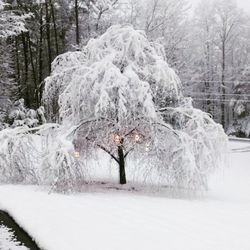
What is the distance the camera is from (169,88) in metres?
14.7

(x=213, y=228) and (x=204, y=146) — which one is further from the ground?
(x=204, y=146)

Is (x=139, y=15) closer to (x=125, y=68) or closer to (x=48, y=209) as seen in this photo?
(x=125, y=68)

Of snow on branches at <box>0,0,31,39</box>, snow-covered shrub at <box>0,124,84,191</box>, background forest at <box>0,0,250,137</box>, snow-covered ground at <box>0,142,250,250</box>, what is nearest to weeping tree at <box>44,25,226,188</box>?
snow-covered shrub at <box>0,124,84,191</box>

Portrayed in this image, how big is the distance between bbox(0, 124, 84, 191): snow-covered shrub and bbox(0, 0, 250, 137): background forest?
9.10 meters

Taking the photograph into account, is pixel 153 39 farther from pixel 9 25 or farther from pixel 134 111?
pixel 134 111

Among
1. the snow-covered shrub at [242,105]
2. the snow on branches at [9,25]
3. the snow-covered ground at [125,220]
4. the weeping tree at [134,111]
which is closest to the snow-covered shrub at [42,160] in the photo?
A: the snow-covered ground at [125,220]

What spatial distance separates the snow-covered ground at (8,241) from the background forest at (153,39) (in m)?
14.4

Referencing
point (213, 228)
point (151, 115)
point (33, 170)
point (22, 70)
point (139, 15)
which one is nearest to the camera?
point (213, 228)

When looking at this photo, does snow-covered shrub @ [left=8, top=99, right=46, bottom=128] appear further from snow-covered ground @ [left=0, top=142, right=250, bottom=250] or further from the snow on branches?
snow-covered ground @ [left=0, top=142, right=250, bottom=250]

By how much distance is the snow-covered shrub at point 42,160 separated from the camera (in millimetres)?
13383

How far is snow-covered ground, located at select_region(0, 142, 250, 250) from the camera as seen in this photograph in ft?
27.6

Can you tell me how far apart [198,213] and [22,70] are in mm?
28261

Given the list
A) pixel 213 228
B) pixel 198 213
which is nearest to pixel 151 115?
pixel 198 213

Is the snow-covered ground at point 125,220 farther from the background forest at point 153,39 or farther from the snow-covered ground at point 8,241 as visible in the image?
the background forest at point 153,39
